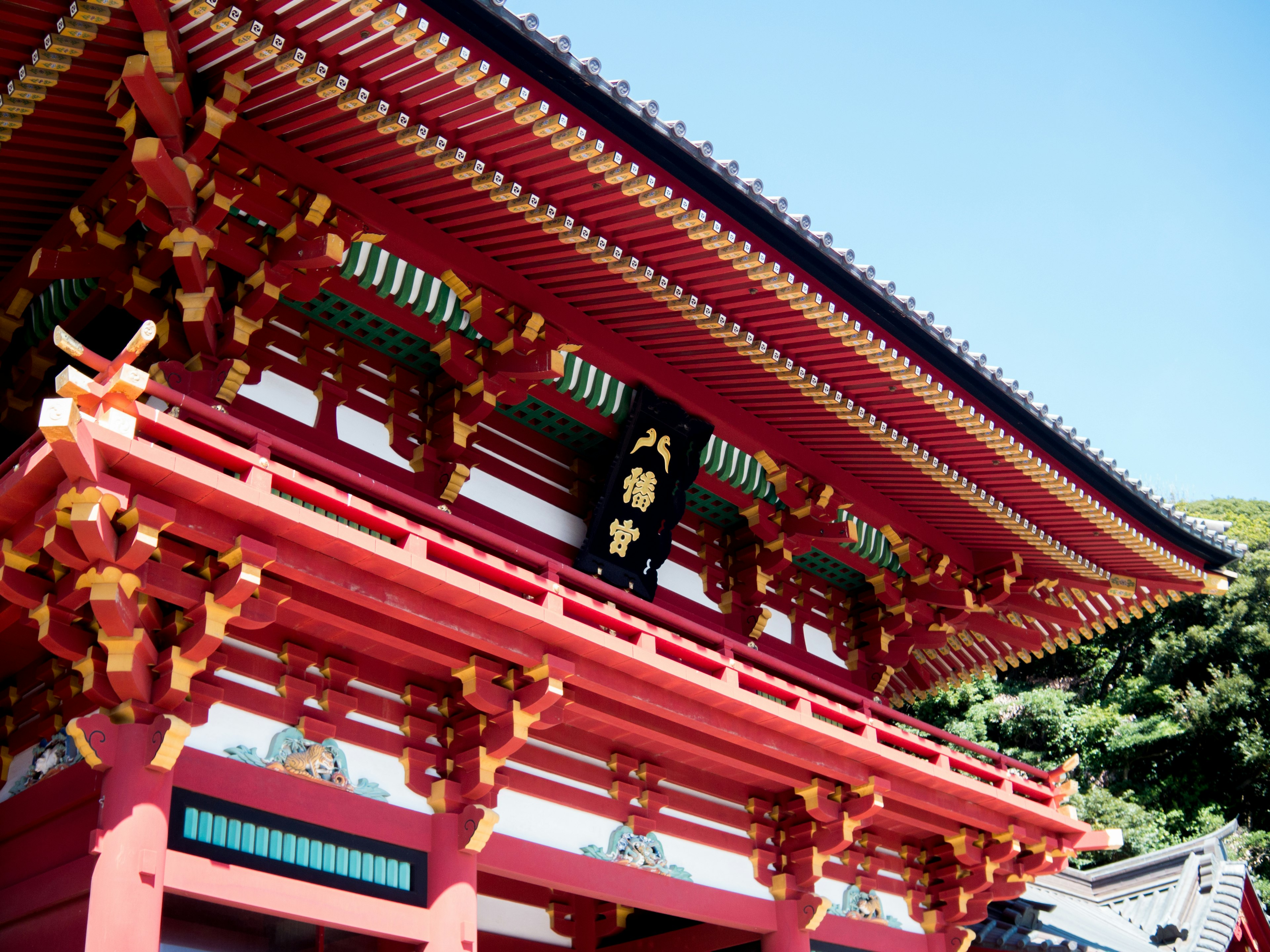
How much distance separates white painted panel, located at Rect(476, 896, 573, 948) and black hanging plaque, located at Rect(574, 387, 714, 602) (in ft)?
10.2

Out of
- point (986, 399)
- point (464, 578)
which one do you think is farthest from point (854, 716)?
point (464, 578)

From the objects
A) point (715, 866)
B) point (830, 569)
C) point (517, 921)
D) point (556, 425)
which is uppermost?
point (556, 425)

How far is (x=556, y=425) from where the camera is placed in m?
9.76

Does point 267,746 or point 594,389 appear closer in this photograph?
point 267,746

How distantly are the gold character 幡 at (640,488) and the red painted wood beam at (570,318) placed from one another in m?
0.75

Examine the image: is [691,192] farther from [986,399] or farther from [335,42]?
[986,399]

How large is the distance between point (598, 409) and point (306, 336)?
2506 mm

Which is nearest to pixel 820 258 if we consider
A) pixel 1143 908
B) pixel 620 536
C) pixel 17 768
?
pixel 620 536

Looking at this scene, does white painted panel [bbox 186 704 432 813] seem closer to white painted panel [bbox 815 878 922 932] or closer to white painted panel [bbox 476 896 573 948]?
white painted panel [bbox 476 896 573 948]

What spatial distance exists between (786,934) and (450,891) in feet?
11.7

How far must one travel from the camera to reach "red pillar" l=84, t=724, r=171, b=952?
18.2ft

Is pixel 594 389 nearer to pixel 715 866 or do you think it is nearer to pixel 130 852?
pixel 715 866

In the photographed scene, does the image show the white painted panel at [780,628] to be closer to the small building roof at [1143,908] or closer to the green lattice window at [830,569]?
the green lattice window at [830,569]

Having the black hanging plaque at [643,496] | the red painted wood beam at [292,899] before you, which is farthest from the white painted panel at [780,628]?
the red painted wood beam at [292,899]
